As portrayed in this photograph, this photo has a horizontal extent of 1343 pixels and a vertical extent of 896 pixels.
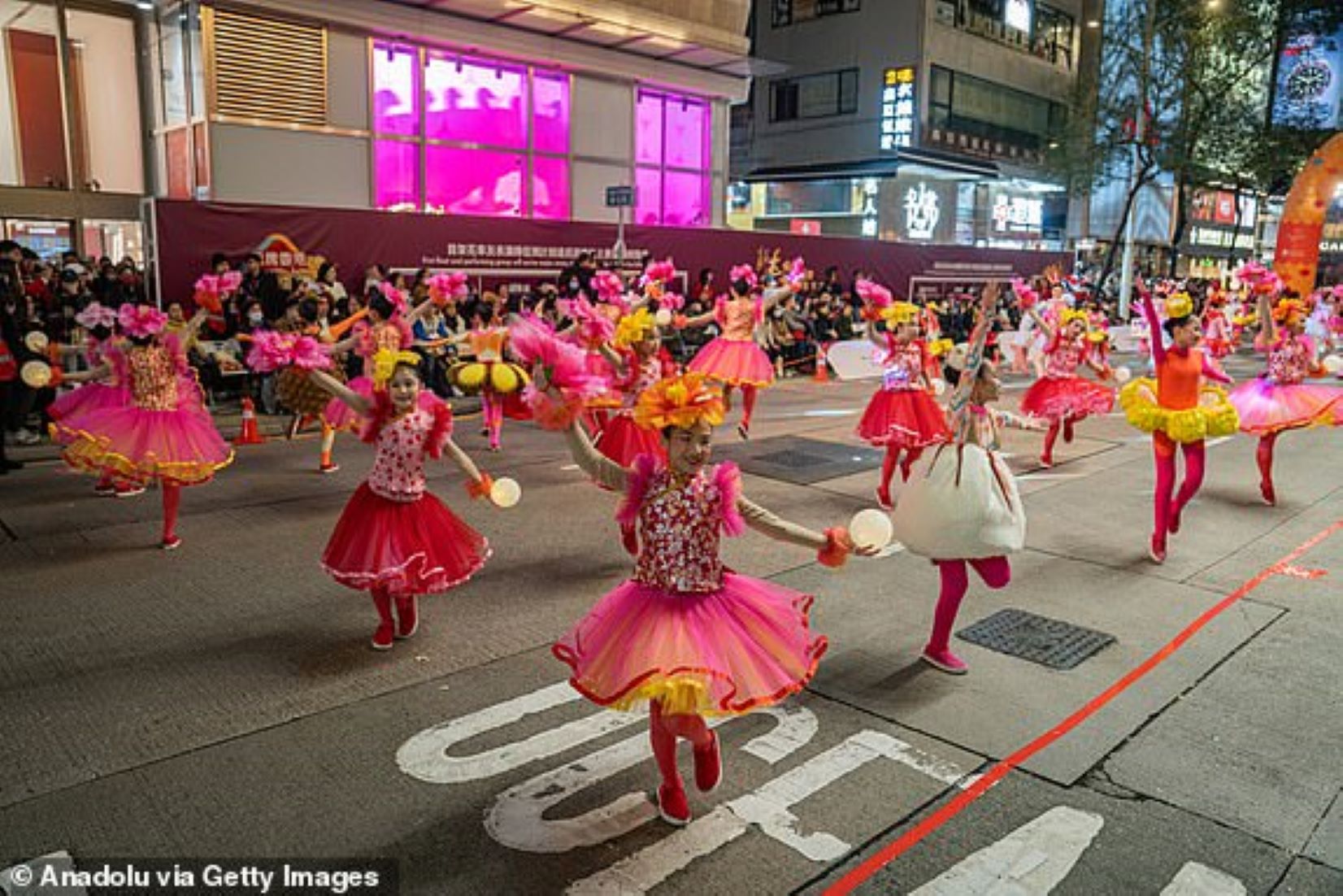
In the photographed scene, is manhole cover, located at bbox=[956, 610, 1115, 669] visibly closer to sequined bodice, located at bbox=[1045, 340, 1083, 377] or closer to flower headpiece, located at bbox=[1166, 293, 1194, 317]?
flower headpiece, located at bbox=[1166, 293, 1194, 317]

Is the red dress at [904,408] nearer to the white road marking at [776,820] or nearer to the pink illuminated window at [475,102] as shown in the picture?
the white road marking at [776,820]

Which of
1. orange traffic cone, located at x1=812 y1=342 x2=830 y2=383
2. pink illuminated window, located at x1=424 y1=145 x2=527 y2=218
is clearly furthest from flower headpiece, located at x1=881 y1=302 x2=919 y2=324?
pink illuminated window, located at x1=424 y1=145 x2=527 y2=218

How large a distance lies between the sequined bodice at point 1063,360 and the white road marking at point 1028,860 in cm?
841

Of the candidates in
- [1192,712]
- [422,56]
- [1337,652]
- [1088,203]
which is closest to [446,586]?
[1192,712]

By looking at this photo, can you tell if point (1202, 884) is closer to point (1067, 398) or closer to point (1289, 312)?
point (1289, 312)

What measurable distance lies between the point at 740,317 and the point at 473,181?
12.2 m

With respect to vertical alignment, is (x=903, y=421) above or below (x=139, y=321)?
below

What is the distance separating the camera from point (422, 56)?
20.5 metres

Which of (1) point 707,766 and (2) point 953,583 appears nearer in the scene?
(1) point 707,766

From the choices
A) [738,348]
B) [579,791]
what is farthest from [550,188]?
[579,791]

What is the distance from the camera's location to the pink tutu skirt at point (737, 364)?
37.9ft

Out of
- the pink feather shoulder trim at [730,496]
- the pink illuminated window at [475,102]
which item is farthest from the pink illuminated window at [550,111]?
the pink feather shoulder trim at [730,496]

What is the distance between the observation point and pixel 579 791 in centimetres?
455

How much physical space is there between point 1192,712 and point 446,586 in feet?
14.1
